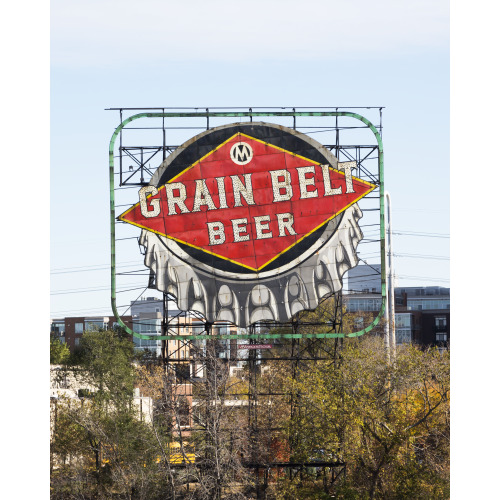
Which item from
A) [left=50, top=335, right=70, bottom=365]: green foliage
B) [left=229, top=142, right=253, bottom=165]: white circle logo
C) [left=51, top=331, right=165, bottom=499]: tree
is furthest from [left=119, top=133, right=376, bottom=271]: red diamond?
[left=50, top=335, right=70, bottom=365]: green foliage

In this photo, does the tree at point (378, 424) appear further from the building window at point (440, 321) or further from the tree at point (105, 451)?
the building window at point (440, 321)

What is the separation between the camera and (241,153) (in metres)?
30.7

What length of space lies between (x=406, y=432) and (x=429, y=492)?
7.02 ft

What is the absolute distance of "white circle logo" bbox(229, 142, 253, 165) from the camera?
3067 cm

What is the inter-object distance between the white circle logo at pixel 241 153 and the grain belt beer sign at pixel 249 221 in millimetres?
37

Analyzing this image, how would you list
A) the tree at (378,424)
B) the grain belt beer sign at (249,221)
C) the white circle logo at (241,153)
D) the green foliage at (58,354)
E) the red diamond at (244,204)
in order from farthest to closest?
the green foliage at (58,354) → the white circle logo at (241,153) → the red diamond at (244,204) → the grain belt beer sign at (249,221) → the tree at (378,424)

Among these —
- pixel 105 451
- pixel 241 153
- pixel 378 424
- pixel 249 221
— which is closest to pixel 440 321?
pixel 105 451

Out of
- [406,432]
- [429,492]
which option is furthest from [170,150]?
[429,492]

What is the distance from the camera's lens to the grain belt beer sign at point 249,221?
30359 millimetres

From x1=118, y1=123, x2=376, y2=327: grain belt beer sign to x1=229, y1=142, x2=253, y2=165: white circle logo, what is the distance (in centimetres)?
4

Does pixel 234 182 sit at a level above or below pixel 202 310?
above

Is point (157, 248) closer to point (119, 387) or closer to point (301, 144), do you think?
point (301, 144)

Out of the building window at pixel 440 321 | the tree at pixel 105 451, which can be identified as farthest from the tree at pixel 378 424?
the building window at pixel 440 321
